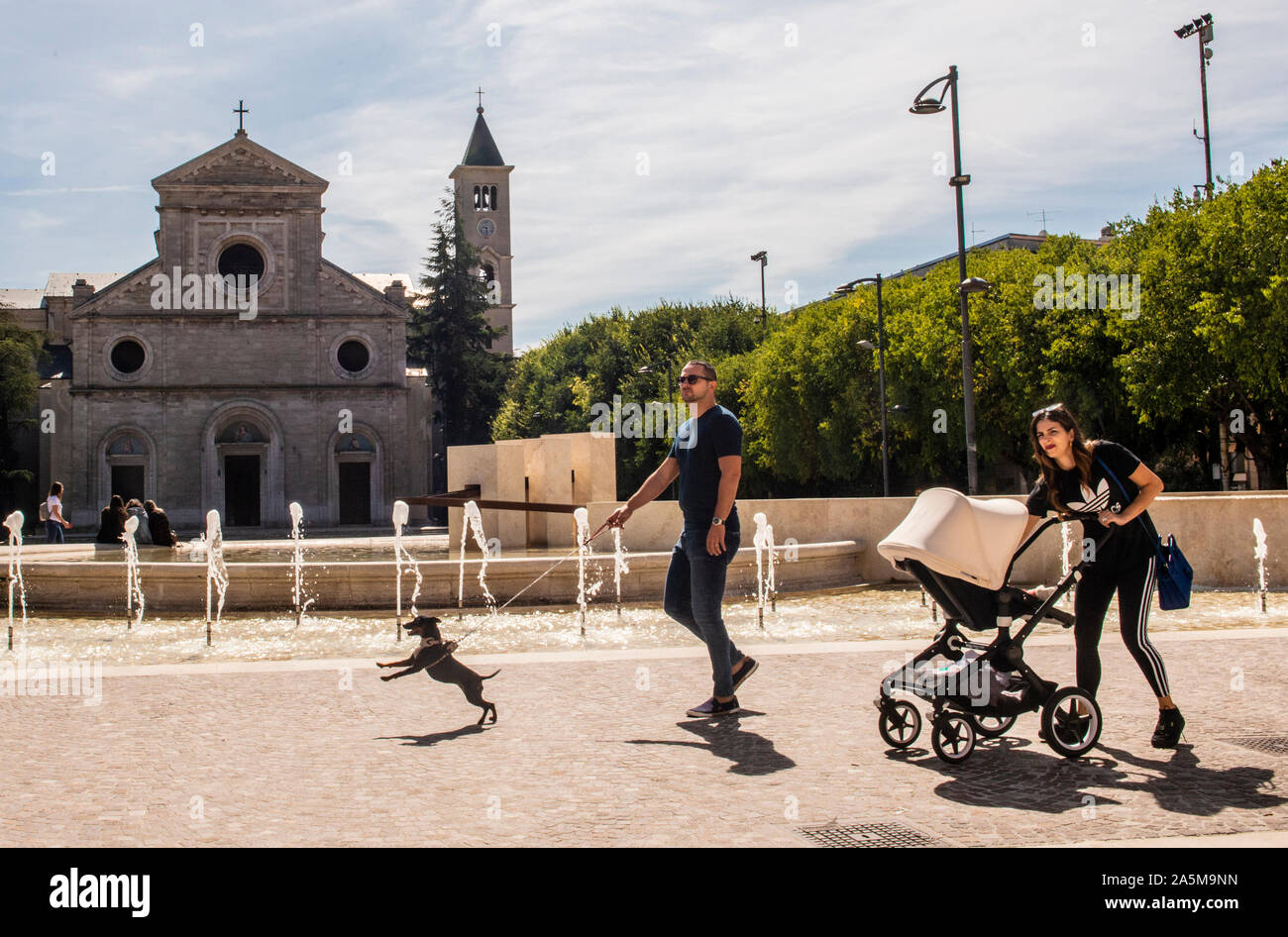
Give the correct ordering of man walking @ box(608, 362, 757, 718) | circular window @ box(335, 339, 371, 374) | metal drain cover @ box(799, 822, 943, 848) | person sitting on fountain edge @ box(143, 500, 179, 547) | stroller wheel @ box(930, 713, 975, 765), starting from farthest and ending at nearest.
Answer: circular window @ box(335, 339, 371, 374), person sitting on fountain edge @ box(143, 500, 179, 547), man walking @ box(608, 362, 757, 718), stroller wheel @ box(930, 713, 975, 765), metal drain cover @ box(799, 822, 943, 848)

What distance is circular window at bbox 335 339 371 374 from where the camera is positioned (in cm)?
5575

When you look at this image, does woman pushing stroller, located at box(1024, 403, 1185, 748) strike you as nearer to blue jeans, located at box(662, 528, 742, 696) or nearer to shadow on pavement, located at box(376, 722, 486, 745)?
blue jeans, located at box(662, 528, 742, 696)

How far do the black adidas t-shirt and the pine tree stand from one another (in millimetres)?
55331

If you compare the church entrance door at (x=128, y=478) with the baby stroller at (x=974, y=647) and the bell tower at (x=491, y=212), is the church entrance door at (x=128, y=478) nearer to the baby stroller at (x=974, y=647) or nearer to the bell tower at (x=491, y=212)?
the bell tower at (x=491, y=212)

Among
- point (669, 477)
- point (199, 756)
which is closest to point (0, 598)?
point (199, 756)

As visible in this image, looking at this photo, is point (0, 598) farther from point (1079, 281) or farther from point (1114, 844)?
point (1079, 281)

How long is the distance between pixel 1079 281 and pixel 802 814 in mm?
33713

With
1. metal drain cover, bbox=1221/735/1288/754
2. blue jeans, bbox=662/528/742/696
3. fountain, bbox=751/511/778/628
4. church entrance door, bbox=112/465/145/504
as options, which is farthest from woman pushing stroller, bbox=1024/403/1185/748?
church entrance door, bbox=112/465/145/504

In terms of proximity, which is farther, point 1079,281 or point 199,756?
point 1079,281

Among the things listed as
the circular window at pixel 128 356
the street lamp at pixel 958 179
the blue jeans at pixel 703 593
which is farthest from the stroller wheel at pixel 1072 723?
the circular window at pixel 128 356

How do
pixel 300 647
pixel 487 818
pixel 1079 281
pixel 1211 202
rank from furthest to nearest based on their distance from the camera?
1. pixel 1079 281
2. pixel 1211 202
3. pixel 300 647
4. pixel 487 818

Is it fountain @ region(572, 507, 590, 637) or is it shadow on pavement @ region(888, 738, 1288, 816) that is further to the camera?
fountain @ region(572, 507, 590, 637)
